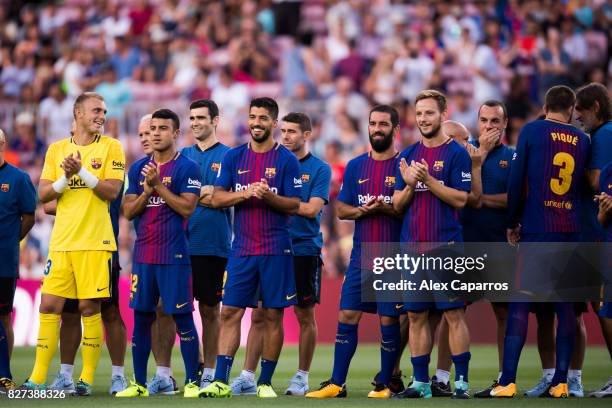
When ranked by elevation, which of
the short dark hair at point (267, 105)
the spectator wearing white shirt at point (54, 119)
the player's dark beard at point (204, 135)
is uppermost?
the spectator wearing white shirt at point (54, 119)

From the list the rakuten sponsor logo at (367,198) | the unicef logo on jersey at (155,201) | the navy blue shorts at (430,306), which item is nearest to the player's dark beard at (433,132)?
the rakuten sponsor logo at (367,198)

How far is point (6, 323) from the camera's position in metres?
11.4

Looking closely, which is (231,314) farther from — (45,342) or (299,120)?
(299,120)

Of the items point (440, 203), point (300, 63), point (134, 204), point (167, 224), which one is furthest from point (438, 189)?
point (300, 63)

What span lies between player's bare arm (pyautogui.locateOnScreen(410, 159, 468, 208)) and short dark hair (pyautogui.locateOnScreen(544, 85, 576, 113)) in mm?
1238

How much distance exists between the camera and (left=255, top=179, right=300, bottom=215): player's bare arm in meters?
10.2

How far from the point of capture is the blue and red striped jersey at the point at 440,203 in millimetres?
10305

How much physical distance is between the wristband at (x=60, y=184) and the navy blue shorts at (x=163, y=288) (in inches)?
39.3

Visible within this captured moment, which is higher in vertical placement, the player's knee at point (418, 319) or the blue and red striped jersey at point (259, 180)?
the blue and red striped jersey at point (259, 180)

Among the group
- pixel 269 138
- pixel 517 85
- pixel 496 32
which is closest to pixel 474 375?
pixel 269 138

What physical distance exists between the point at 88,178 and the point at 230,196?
Answer: 1.25 m

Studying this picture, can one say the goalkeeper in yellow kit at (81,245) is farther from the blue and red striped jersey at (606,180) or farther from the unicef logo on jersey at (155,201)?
the blue and red striped jersey at (606,180)

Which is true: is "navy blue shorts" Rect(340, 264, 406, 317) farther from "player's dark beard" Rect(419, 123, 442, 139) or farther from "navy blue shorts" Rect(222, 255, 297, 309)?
"player's dark beard" Rect(419, 123, 442, 139)

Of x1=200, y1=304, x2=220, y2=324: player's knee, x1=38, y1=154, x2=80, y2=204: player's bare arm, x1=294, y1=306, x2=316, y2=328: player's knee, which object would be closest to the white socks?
x1=294, y1=306, x2=316, y2=328: player's knee
